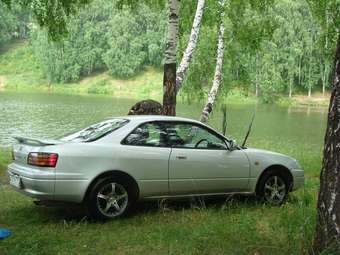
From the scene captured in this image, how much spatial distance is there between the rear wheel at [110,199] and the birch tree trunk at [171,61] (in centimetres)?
459

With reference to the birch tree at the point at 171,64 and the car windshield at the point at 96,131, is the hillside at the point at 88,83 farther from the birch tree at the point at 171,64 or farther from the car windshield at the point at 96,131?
the car windshield at the point at 96,131

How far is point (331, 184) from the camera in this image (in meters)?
4.61

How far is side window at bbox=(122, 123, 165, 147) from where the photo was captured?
7176mm

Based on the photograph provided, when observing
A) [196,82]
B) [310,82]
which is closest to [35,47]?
[310,82]

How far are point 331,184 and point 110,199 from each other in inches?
126

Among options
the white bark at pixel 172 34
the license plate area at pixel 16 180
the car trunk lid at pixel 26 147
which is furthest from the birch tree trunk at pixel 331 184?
the white bark at pixel 172 34

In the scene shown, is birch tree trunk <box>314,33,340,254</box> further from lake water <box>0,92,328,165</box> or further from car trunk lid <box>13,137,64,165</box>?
lake water <box>0,92,328,165</box>

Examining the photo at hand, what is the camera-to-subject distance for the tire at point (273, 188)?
817 centimetres

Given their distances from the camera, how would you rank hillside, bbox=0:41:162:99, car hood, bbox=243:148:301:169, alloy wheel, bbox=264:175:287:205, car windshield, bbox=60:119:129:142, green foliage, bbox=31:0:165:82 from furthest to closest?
1. green foliage, bbox=31:0:165:82
2. hillside, bbox=0:41:162:99
3. alloy wheel, bbox=264:175:287:205
4. car hood, bbox=243:148:301:169
5. car windshield, bbox=60:119:129:142

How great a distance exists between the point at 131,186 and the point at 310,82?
181 ft

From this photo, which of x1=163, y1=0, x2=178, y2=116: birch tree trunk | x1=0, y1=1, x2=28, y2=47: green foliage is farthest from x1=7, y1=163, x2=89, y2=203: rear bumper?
x1=0, y1=1, x2=28, y2=47: green foliage

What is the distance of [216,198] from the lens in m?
8.34

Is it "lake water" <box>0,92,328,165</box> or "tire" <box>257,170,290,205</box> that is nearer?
"tire" <box>257,170,290,205</box>

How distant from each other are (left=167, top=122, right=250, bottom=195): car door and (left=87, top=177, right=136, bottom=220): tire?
2.33ft
